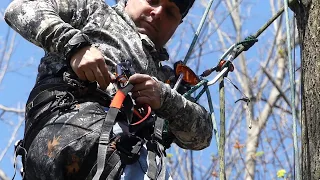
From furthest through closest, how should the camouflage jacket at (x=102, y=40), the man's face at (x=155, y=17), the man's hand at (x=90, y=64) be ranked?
the man's face at (x=155, y=17) < the camouflage jacket at (x=102, y=40) < the man's hand at (x=90, y=64)

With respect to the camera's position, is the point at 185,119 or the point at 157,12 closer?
the point at 185,119

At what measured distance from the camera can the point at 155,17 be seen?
11.2ft

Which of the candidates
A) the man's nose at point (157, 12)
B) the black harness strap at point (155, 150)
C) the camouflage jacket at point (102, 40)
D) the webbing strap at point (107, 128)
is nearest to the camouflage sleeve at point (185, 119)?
the camouflage jacket at point (102, 40)

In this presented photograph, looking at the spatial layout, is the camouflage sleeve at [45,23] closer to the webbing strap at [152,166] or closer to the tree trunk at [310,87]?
the webbing strap at [152,166]

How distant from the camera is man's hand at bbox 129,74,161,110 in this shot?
2918mm

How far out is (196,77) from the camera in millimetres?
3547

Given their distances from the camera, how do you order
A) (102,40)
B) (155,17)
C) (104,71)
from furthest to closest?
(155,17)
(102,40)
(104,71)

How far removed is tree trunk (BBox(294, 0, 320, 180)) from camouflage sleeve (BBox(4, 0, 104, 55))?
75 cm

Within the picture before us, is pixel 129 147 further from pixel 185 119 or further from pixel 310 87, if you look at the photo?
pixel 310 87

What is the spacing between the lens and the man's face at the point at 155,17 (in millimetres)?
3402

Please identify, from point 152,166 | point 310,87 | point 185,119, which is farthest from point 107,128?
point 310,87

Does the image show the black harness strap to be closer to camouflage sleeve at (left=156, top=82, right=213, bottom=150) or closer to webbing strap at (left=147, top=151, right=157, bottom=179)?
A: webbing strap at (left=147, top=151, right=157, bottom=179)

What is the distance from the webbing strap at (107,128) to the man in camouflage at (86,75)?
0.06 metres

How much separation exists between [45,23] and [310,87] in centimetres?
94
